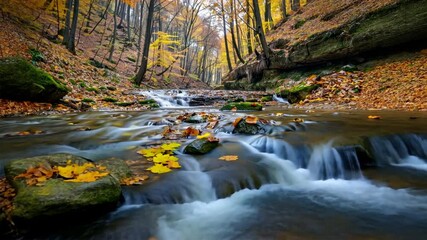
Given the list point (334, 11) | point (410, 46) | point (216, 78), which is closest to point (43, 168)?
point (410, 46)

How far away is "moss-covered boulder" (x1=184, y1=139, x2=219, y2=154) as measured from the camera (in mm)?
3980

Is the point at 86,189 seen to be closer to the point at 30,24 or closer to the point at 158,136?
the point at 158,136

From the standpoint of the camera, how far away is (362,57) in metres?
11.0

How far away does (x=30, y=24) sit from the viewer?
15.1 metres

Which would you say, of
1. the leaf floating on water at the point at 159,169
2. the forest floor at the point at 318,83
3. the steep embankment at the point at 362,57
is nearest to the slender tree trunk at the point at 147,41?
the forest floor at the point at 318,83

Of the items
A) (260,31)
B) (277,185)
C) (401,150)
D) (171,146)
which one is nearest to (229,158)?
(277,185)

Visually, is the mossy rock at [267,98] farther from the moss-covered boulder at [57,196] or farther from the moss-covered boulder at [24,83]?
the moss-covered boulder at [57,196]

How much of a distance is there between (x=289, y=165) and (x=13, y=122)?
6.31m

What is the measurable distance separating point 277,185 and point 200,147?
1.20 m

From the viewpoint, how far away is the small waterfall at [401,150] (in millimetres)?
3954

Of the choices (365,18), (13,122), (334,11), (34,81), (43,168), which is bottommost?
(43,168)

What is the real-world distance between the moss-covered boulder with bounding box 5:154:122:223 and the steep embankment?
24.3ft

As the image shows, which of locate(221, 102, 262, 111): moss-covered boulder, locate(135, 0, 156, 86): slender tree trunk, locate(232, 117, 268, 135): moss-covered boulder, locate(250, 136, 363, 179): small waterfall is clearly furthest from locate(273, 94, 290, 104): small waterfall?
locate(135, 0, 156, 86): slender tree trunk

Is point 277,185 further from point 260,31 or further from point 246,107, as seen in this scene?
point 260,31
